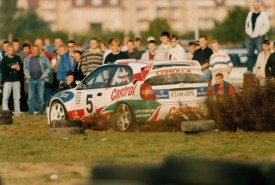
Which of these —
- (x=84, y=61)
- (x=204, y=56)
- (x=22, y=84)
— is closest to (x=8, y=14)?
(x=22, y=84)

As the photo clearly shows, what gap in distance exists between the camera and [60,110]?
2459cm

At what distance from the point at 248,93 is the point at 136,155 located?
219 inches

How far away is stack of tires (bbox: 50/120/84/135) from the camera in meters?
21.4

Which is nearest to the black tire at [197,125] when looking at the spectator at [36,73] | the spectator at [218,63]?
the spectator at [218,63]

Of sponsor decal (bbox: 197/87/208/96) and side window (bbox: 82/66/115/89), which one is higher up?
side window (bbox: 82/66/115/89)

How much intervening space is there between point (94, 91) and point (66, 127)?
207 cm

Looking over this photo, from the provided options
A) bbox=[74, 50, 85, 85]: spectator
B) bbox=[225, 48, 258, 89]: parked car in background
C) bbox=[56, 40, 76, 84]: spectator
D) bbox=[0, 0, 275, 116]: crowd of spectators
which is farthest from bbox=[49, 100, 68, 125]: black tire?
bbox=[225, 48, 258, 89]: parked car in background

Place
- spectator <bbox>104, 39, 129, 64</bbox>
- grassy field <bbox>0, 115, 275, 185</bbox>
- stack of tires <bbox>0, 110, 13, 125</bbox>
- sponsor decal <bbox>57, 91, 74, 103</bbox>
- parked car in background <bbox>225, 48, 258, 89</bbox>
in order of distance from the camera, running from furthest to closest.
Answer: parked car in background <bbox>225, 48, 258, 89</bbox> < spectator <bbox>104, 39, 129, 64</bbox> < stack of tires <bbox>0, 110, 13, 125</bbox> < sponsor decal <bbox>57, 91, 74, 103</bbox> < grassy field <bbox>0, 115, 275, 185</bbox>

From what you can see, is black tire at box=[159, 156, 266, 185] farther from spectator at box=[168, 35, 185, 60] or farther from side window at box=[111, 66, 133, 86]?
spectator at box=[168, 35, 185, 60]

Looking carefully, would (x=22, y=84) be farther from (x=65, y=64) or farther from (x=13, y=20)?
(x=13, y=20)

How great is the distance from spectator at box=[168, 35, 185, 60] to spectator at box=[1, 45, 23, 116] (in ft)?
14.0

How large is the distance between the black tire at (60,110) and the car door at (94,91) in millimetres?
630

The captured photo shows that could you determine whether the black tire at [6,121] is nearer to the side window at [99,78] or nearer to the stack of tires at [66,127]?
the side window at [99,78]

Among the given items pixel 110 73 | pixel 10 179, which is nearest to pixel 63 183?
pixel 10 179
